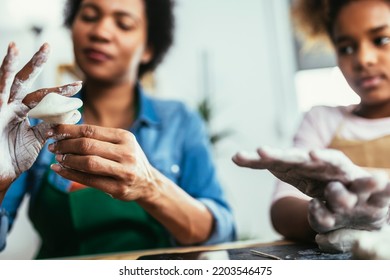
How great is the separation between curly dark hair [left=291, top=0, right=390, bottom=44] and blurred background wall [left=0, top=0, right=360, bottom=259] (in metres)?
0.06

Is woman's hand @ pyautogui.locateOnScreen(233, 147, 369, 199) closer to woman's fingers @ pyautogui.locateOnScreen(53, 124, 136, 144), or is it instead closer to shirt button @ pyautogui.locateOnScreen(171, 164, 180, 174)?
woman's fingers @ pyautogui.locateOnScreen(53, 124, 136, 144)

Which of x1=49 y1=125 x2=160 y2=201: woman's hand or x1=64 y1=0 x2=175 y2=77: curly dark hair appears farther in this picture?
x1=64 y1=0 x2=175 y2=77: curly dark hair

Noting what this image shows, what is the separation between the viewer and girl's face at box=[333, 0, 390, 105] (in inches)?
30.9

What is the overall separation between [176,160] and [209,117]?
9.7 inches

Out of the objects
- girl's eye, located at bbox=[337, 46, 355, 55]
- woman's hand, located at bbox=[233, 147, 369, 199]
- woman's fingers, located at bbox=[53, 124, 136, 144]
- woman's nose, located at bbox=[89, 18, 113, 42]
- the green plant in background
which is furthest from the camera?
the green plant in background

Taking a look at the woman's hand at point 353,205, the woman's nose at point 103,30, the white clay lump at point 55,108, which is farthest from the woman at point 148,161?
the woman's hand at point 353,205

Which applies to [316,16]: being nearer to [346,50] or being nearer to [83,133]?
[346,50]

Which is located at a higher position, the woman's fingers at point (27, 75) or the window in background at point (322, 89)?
the woman's fingers at point (27, 75)

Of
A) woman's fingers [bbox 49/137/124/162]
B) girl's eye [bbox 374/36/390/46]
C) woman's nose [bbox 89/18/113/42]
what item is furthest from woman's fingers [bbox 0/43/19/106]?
girl's eye [bbox 374/36/390/46]

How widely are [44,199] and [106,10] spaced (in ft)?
1.26

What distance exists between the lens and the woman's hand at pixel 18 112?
0.71 metres

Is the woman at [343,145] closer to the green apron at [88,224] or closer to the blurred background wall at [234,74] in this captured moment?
the blurred background wall at [234,74]

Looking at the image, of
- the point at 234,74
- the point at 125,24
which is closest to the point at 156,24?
the point at 125,24

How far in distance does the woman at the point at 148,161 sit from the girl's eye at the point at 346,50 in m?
0.33
